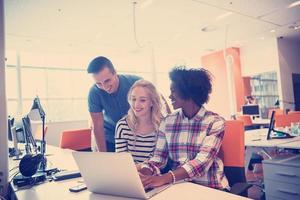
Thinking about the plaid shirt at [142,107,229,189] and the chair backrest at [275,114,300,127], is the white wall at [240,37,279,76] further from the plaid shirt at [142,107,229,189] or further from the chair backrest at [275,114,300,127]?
the plaid shirt at [142,107,229,189]

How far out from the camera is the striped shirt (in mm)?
1756

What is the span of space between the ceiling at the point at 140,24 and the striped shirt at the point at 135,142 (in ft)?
11.6

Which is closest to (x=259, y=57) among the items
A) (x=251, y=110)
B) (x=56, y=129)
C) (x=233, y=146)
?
(x=251, y=110)

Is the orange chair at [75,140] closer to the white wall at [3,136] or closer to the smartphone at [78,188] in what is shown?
the white wall at [3,136]

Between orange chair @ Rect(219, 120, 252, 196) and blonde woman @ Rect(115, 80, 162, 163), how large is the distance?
0.47 metres

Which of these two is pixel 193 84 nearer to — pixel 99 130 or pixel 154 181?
pixel 154 181

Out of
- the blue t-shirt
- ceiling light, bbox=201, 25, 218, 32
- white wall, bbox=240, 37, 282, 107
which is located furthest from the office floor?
white wall, bbox=240, 37, 282, 107

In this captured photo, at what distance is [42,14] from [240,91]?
22.6 feet

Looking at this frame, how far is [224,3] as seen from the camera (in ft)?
16.8

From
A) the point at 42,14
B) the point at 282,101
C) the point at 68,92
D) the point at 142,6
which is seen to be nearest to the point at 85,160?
the point at 142,6

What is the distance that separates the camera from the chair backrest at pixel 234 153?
1604mm

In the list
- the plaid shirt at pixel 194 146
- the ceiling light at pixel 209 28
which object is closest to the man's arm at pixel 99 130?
the plaid shirt at pixel 194 146

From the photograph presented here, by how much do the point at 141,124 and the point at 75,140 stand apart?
5.68ft

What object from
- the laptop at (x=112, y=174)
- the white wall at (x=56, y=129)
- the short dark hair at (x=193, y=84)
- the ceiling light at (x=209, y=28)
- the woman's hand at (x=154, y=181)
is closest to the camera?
the laptop at (x=112, y=174)
